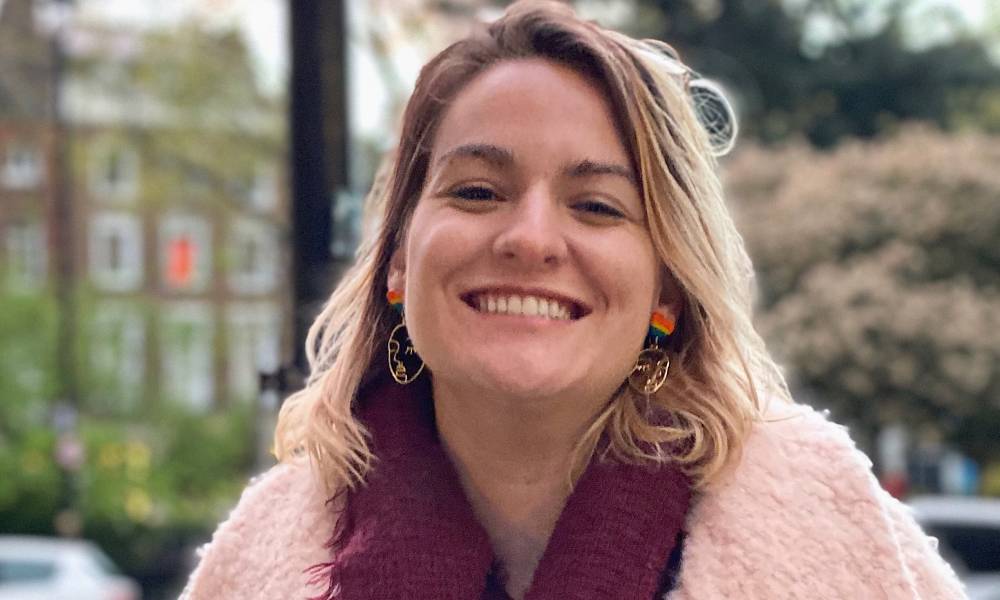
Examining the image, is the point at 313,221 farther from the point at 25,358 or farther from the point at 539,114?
the point at 25,358

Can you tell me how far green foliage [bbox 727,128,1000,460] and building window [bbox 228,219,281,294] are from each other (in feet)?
61.8

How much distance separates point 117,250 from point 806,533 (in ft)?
121

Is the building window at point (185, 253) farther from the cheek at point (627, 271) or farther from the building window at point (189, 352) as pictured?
the cheek at point (627, 271)

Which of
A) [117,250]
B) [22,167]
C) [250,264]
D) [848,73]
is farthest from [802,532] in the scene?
[117,250]

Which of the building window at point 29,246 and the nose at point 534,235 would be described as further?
the building window at point 29,246

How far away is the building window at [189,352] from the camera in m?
33.8

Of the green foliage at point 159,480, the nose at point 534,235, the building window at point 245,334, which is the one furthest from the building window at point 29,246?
the nose at point 534,235

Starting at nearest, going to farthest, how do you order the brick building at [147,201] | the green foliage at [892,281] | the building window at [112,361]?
the brick building at [147,201], the green foliage at [892,281], the building window at [112,361]

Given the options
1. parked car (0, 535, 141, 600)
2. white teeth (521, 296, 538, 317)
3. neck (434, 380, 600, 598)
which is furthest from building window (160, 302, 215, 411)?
white teeth (521, 296, 538, 317)

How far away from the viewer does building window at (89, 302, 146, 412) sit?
29.7 m

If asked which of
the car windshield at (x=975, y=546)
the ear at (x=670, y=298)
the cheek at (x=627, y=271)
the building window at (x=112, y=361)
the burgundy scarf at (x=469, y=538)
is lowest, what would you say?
the building window at (x=112, y=361)

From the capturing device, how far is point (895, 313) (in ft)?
57.8

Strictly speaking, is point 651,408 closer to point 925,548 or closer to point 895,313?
point 925,548

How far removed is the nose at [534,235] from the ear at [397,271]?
0.30 m
